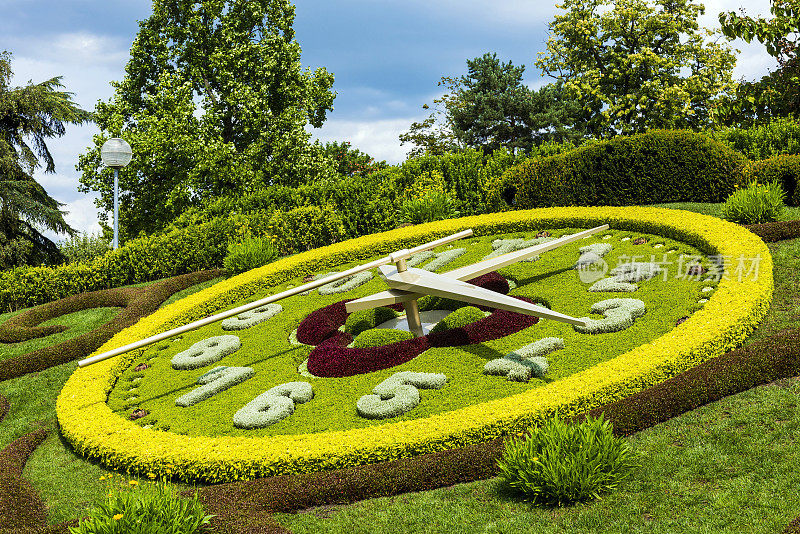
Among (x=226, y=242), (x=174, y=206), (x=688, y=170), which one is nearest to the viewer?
(x=688, y=170)

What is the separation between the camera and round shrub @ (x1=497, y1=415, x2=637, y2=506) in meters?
5.11

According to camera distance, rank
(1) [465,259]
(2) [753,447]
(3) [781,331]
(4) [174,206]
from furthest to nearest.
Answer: (4) [174,206] → (1) [465,259] → (3) [781,331] → (2) [753,447]

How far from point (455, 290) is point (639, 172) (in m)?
8.14

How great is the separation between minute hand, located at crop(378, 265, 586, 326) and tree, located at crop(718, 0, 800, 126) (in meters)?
9.18

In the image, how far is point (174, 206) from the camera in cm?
2666

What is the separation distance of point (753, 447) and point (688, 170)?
920cm

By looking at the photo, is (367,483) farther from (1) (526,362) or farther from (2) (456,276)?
(2) (456,276)

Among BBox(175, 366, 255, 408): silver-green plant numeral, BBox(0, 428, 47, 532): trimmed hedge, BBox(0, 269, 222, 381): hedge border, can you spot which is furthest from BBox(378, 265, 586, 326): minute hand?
BBox(0, 269, 222, 381): hedge border

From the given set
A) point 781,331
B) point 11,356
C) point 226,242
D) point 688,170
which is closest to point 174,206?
point 226,242

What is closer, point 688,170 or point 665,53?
point 688,170

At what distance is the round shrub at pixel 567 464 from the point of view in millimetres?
5113

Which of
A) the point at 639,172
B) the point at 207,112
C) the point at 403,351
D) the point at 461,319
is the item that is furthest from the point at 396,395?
the point at 207,112

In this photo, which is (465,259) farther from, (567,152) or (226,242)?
(226,242)

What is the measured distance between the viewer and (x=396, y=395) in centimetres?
713
